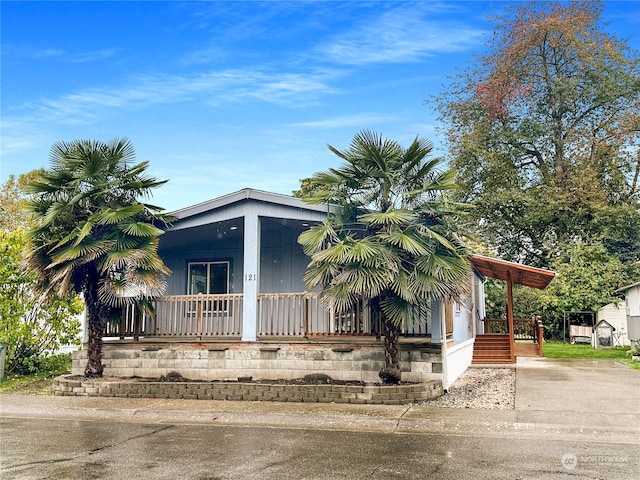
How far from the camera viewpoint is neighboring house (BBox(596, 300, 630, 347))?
29.6m

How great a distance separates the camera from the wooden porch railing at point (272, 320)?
41.8ft

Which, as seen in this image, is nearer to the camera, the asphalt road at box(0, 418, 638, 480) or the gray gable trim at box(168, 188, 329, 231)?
the asphalt road at box(0, 418, 638, 480)

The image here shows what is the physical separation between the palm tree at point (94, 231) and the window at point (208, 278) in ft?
11.2

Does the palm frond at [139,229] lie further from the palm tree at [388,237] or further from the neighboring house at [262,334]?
the palm tree at [388,237]

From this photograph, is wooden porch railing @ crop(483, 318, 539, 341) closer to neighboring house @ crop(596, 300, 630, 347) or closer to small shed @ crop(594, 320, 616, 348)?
small shed @ crop(594, 320, 616, 348)

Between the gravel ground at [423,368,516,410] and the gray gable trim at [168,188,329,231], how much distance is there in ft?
15.0

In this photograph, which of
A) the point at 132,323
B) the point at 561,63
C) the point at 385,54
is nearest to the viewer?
the point at 132,323

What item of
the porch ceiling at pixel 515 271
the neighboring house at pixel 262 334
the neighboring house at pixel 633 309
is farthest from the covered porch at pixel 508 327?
the neighboring house at pixel 633 309

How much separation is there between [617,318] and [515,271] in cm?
1746

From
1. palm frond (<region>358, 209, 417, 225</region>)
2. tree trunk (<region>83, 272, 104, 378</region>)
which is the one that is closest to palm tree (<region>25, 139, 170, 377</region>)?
tree trunk (<region>83, 272, 104, 378</region>)

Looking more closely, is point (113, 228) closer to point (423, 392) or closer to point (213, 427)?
point (213, 427)

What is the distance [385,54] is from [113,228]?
414 inches

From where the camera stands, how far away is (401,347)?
12.1 meters

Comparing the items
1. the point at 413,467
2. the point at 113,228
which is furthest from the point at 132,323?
the point at 413,467
